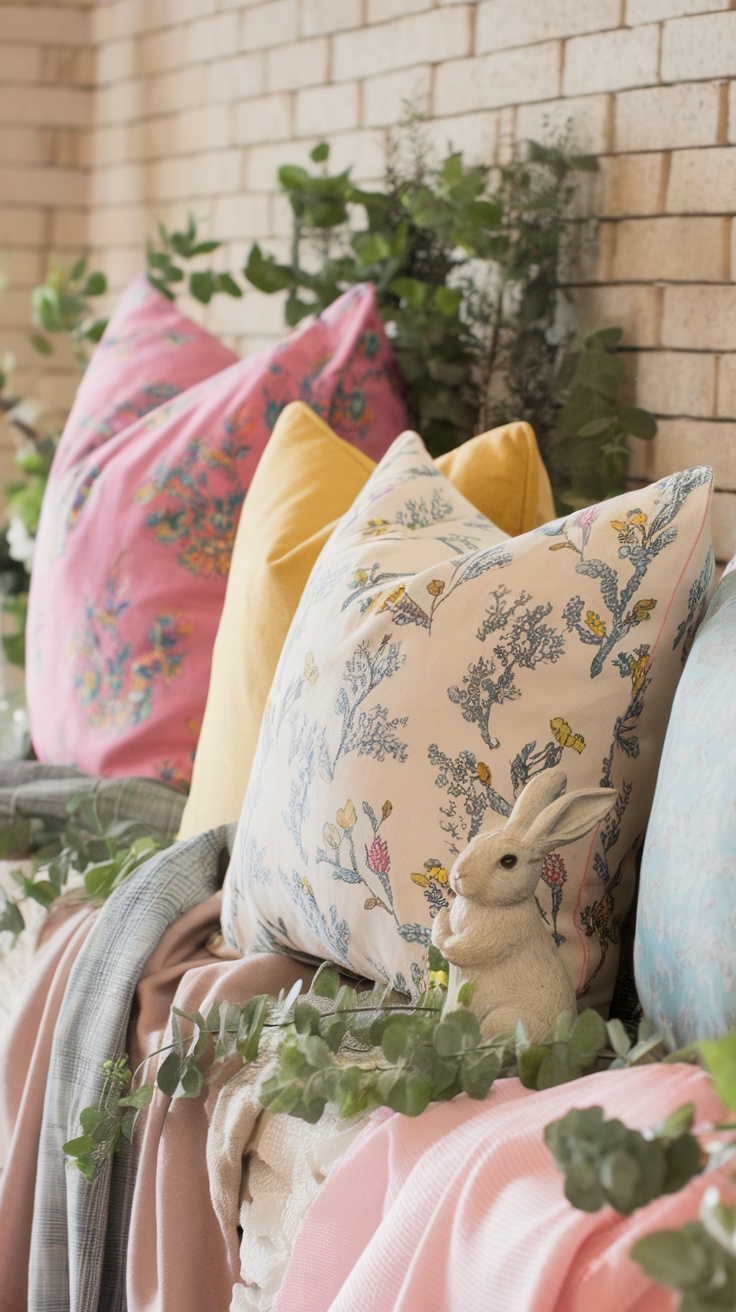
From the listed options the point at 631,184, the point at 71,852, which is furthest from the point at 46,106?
the point at 71,852

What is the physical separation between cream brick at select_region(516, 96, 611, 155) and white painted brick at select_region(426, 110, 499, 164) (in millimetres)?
64

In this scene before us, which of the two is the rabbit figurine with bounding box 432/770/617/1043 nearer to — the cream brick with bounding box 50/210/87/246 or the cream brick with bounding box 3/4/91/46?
the cream brick with bounding box 50/210/87/246

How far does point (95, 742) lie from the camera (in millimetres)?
1588

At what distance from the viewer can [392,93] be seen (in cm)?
192

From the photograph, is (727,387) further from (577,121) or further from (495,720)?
(495,720)

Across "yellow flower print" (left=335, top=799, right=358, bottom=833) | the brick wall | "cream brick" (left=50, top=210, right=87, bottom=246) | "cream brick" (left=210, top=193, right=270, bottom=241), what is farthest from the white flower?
"yellow flower print" (left=335, top=799, right=358, bottom=833)

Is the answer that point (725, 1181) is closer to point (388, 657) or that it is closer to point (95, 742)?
point (388, 657)

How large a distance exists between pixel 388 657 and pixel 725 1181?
1.49 feet

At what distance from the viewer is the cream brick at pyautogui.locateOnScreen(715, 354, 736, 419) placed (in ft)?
4.53

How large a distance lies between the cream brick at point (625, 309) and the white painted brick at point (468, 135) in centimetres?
26

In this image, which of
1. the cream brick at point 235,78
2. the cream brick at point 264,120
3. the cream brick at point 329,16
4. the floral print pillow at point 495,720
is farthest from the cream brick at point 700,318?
the cream brick at point 235,78

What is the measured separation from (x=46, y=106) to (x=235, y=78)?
2.31 ft

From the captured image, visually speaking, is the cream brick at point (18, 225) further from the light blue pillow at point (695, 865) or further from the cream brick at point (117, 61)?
the light blue pillow at point (695, 865)

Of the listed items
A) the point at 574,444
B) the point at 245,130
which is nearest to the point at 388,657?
the point at 574,444
